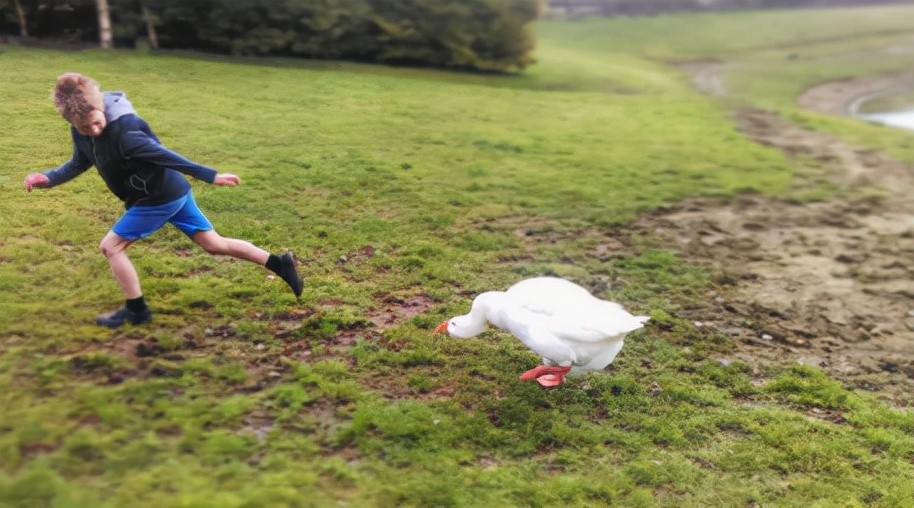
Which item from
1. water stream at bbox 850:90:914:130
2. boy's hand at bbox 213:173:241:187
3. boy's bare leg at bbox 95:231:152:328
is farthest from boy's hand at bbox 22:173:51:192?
water stream at bbox 850:90:914:130

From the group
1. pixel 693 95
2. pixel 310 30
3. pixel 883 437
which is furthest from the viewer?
pixel 693 95

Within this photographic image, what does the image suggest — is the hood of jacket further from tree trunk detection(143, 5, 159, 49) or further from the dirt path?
tree trunk detection(143, 5, 159, 49)

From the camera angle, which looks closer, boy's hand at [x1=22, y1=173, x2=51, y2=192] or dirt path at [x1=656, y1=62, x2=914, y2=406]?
boy's hand at [x1=22, y1=173, x2=51, y2=192]

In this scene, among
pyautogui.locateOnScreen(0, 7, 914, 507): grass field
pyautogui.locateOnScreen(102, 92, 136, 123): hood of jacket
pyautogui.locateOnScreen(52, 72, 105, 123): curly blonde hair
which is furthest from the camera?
pyautogui.locateOnScreen(102, 92, 136, 123): hood of jacket

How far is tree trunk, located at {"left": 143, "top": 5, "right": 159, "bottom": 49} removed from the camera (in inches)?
505

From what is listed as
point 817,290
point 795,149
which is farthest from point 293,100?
point 795,149

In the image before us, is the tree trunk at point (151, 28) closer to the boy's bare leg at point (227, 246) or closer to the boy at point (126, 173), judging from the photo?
the boy at point (126, 173)

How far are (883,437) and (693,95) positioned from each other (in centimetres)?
1524

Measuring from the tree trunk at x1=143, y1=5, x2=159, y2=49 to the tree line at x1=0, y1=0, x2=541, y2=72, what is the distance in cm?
2

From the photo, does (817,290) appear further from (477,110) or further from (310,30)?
(310,30)

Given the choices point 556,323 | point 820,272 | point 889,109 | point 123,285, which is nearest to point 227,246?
point 123,285

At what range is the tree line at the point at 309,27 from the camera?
472 inches

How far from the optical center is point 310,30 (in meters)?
14.6

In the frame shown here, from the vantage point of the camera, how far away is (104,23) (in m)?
12.2
